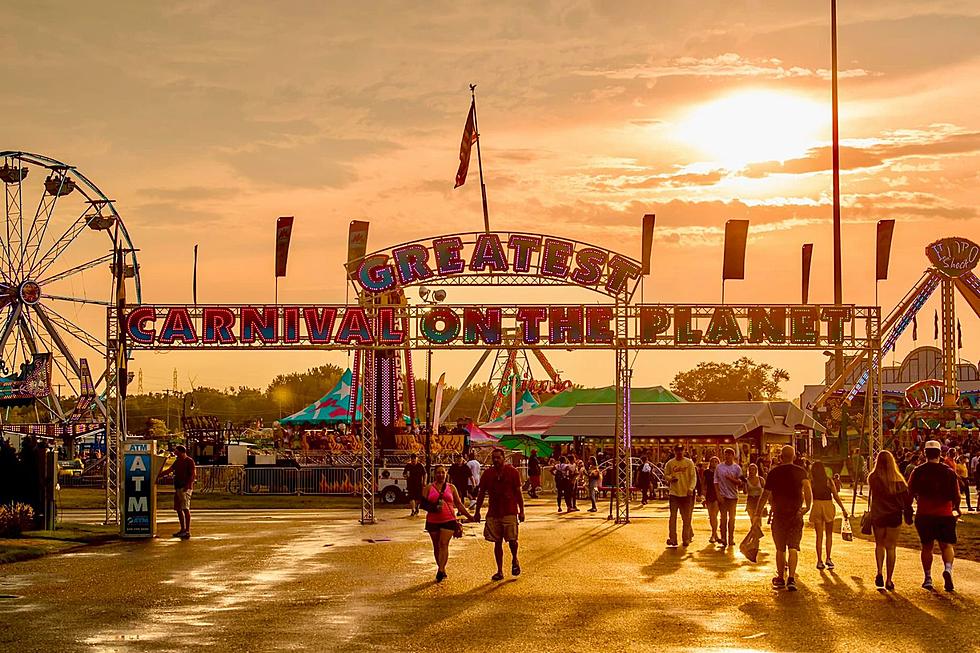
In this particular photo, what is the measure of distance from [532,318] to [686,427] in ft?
72.1

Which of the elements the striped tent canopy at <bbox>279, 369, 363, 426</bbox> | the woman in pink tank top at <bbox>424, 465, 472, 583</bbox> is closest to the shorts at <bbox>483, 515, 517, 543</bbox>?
the woman in pink tank top at <bbox>424, 465, 472, 583</bbox>

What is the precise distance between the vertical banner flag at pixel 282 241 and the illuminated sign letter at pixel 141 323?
236 inches

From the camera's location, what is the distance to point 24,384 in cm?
5994

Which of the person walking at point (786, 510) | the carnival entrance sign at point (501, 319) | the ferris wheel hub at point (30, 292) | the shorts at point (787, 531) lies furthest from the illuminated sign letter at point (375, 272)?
the ferris wheel hub at point (30, 292)

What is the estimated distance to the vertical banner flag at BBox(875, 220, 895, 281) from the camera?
164 feet

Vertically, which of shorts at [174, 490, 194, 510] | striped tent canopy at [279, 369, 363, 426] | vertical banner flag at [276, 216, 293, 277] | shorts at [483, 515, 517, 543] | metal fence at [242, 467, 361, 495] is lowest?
metal fence at [242, 467, 361, 495]

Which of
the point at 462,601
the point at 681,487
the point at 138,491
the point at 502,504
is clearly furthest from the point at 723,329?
the point at 462,601

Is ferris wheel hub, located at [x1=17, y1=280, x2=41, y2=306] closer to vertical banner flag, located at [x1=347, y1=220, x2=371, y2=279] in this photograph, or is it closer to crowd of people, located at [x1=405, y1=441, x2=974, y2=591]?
vertical banner flag, located at [x1=347, y1=220, x2=371, y2=279]

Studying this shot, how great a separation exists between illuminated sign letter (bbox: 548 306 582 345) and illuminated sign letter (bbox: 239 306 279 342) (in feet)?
24.2

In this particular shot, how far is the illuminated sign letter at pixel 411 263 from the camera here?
127ft

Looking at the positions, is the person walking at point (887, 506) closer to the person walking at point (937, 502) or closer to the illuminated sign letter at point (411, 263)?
the person walking at point (937, 502)

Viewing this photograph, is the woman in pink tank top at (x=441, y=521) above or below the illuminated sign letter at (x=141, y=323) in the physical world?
below

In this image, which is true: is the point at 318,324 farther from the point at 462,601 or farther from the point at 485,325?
the point at 462,601

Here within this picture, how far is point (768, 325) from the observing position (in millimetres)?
37906
